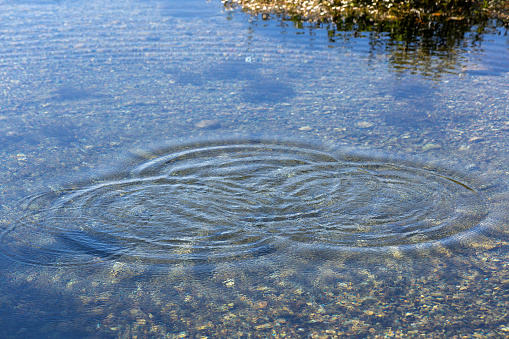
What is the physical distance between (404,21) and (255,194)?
10902mm

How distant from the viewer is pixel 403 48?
1302 centimetres

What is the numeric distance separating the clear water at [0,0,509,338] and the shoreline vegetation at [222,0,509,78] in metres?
0.46

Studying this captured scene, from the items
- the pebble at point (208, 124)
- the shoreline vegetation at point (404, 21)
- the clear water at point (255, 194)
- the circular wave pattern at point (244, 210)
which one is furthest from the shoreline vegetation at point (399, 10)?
the circular wave pattern at point (244, 210)

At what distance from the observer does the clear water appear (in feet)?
16.6

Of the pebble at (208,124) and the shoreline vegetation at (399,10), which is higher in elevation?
the shoreline vegetation at (399,10)

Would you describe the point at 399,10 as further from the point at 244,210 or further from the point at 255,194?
the point at 244,210

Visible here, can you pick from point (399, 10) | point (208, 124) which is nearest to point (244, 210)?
point (208, 124)

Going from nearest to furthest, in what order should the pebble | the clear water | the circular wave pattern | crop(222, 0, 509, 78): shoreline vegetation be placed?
the clear water < the circular wave pattern < the pebble < crop(222, 0, 509, 78): shoreline vegetation

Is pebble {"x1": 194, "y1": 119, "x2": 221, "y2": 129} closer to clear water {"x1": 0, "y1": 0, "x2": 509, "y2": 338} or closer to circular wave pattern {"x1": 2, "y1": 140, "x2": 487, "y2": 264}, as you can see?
clear water {"x1": 0, "y1": 0, "x2": 509, "y2": 338}

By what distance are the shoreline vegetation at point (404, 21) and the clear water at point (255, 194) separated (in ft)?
1.49

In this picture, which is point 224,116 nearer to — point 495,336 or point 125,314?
point 125,314

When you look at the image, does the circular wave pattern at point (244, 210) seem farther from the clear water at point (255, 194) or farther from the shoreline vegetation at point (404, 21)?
the shoreline vegetation at point (404, 21)

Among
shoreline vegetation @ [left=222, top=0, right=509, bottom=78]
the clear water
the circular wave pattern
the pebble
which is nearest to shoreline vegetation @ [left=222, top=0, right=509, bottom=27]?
shoreline vegetation @ [left=222, top=0, right=509, bottom=78]

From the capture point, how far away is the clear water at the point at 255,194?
16.6 ft
